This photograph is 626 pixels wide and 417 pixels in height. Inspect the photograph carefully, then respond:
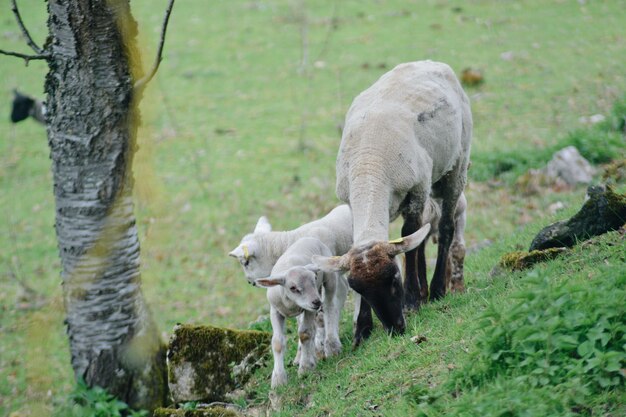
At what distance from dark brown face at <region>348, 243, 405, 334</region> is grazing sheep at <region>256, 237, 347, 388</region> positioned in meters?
0.36

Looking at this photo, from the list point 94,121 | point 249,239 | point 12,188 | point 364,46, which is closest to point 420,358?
point 249,239

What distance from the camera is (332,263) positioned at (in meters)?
6.43

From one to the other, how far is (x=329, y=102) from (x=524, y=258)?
38.5 ft

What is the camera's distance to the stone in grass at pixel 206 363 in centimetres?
723

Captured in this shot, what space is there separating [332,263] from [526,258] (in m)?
1.90

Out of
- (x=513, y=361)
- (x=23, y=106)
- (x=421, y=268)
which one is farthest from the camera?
(x=23, y=106)

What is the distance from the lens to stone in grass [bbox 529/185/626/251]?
6.77m

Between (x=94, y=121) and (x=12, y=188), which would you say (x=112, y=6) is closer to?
(x=94, y=121)

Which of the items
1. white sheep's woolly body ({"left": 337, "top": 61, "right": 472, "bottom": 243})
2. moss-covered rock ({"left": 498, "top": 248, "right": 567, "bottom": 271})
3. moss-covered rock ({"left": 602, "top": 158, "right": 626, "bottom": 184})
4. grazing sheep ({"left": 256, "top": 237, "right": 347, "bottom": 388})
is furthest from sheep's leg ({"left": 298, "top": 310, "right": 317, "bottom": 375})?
moss-covered rock ({"left": 602, "top": 158, "right": 626, "bottom": 184})

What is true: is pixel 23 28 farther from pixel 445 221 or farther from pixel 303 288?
pixel 445 221

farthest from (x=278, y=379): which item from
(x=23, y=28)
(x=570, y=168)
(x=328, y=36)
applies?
(x=328, y=36)

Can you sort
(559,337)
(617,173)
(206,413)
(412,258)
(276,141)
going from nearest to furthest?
(559,337), (206,413), (412,258), (617,173), (276,141)

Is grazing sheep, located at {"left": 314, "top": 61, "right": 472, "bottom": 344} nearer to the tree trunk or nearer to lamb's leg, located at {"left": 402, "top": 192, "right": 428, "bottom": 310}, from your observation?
lamb's leg, located at {"left": 402, "top": 192, "right": 428, "bottom": 310}

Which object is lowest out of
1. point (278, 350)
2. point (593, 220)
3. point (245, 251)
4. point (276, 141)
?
point (276, 141)
